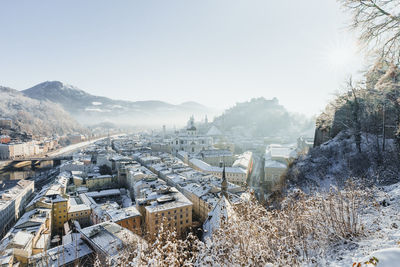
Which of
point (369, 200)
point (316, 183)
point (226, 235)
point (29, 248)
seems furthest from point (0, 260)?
point (316, 183)

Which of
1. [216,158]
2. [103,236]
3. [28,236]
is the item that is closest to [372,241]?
[103,236]

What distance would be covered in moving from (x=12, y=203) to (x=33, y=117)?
109780 mm

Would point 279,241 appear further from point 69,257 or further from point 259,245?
point 69,257

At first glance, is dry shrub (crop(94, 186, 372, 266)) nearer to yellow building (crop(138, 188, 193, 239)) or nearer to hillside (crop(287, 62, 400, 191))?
hillside (crop(287, 62, 400, 191))

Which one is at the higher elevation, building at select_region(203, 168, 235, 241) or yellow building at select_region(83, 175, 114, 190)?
building at select_region(203, 168, 235, 241)

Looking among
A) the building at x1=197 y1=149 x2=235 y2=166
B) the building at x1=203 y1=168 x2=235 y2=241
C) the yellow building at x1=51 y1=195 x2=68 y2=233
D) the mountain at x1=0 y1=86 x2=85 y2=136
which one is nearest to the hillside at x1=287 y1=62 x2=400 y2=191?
the building at x1=203 y1=168 x2=235 y2=241

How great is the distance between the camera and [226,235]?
4.98 meters

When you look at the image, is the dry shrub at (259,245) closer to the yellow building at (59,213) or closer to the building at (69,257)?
the building at (69,257)

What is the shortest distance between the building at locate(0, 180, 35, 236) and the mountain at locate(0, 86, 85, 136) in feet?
218

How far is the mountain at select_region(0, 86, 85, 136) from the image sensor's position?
313 ft

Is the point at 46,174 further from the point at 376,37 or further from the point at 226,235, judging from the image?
the point at 376,37

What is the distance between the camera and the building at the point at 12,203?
2502cm

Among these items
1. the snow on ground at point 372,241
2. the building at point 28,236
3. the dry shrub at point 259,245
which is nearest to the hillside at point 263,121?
the building at point 28,236

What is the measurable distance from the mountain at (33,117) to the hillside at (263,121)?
93.5 metres
